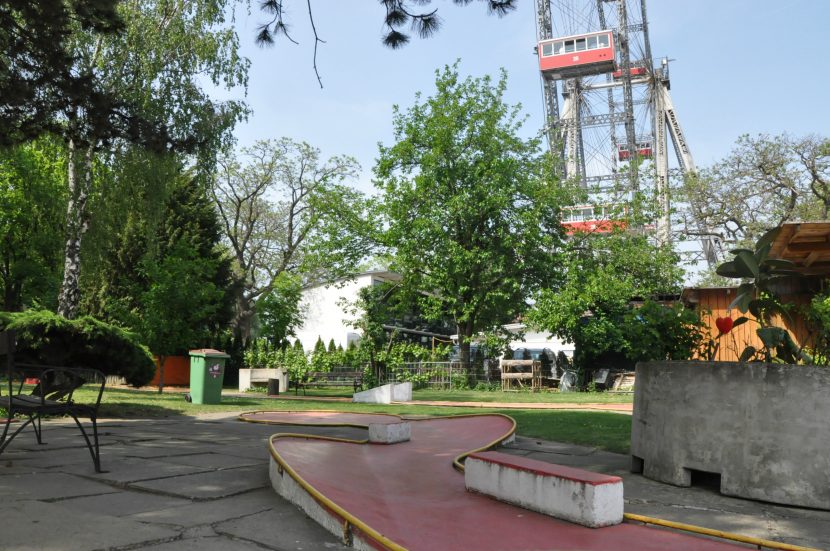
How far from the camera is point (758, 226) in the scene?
94.3 feet

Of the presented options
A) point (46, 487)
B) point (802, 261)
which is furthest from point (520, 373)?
point (46, 487)

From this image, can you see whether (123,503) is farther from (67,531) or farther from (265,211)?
(265,211)

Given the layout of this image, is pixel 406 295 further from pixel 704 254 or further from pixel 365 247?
pixel 704 254

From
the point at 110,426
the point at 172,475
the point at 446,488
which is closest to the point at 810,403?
the point at 446,488

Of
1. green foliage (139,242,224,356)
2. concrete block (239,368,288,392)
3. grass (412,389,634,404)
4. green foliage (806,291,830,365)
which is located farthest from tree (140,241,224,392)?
green foliage (806,291,830,365)

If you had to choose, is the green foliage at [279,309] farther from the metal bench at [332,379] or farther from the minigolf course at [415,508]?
the minigolf course at [415,508]

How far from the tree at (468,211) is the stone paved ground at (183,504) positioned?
18241 millimetres

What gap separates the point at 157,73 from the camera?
62.3 ft

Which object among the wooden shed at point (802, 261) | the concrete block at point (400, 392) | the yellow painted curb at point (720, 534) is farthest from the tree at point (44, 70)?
the concrete block at point (400, 392)

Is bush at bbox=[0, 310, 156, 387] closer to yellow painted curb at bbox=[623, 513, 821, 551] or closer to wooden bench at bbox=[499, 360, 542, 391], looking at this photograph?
yellow painted curb at bbox=[623, 513, 821, 551]

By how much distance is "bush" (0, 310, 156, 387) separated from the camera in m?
9.80

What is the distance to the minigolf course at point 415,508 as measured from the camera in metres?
3.43

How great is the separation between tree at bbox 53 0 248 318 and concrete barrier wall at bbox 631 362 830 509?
12858 millimetres

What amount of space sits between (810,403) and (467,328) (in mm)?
21302
